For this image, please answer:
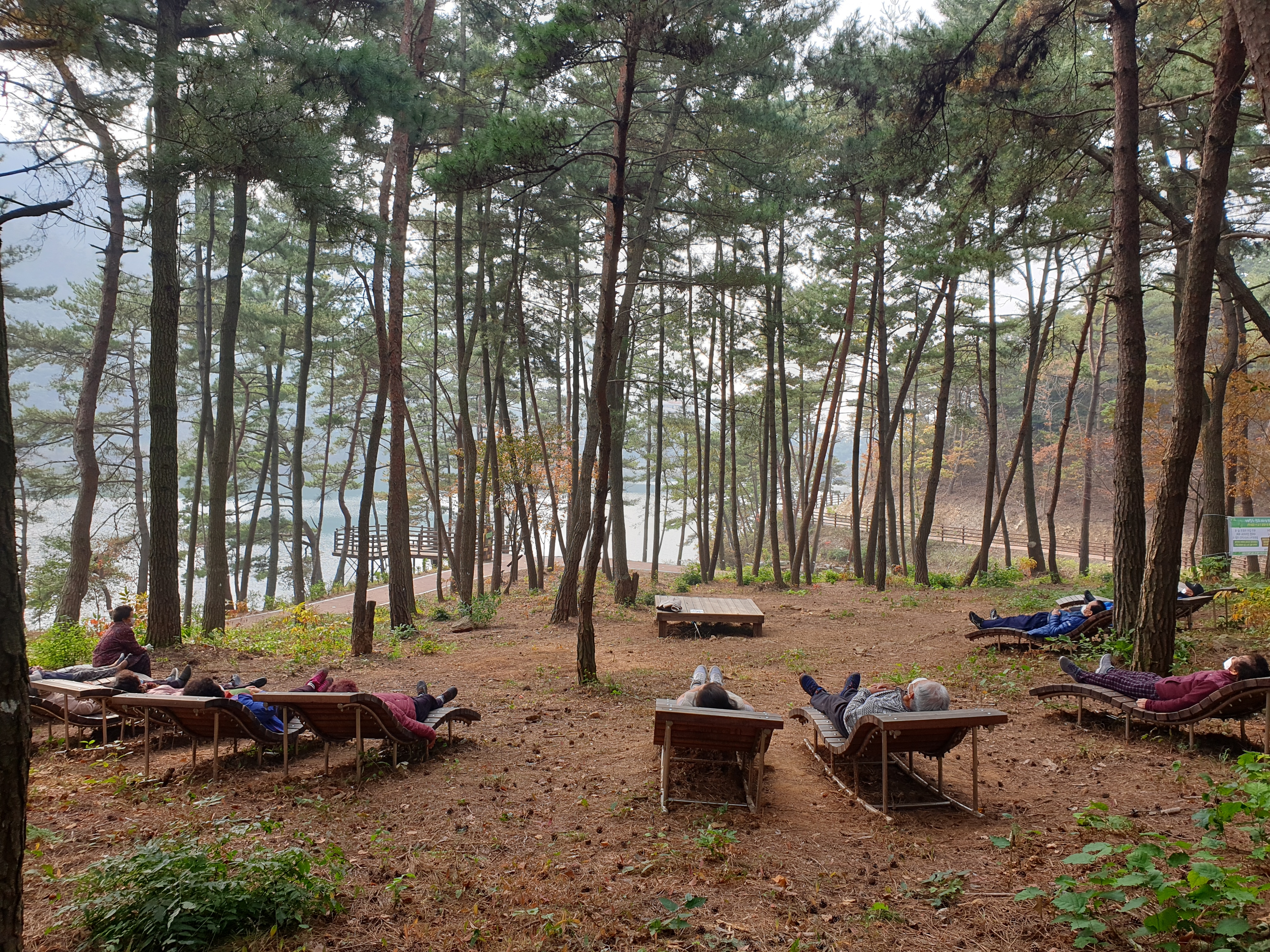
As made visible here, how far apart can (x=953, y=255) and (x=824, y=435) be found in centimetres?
676

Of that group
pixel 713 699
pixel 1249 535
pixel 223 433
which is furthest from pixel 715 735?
pixel 1249 535

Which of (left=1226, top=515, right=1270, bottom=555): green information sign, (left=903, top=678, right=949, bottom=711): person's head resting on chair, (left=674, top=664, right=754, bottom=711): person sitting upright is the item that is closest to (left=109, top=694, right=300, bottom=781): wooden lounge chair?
(left=674, top=664, right=754, bottom=711): person sitting upright

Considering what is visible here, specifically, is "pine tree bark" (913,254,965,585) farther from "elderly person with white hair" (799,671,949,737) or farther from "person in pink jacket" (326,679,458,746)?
"person in pink jacket" (326,679,458,746)

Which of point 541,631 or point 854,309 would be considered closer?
point 541,631

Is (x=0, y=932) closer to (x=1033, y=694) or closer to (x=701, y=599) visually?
(x=1033, y=694)

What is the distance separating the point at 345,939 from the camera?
8.78 ft

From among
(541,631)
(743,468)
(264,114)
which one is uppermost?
(264,114)

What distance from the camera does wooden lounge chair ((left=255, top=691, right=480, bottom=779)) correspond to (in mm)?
4324

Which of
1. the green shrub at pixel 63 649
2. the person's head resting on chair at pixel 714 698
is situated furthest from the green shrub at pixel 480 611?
the person's head resting on chair at pixel 714 698

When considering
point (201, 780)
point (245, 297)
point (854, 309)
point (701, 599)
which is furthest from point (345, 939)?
point (245, 297)

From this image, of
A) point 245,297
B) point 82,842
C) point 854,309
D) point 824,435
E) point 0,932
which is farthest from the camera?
point 245,297

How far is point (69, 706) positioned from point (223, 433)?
5771 millimetres

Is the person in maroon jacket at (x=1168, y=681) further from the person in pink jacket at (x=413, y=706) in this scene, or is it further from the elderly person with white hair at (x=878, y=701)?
the person in pink jacket at (x=413, y=706)

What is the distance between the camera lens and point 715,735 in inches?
165
